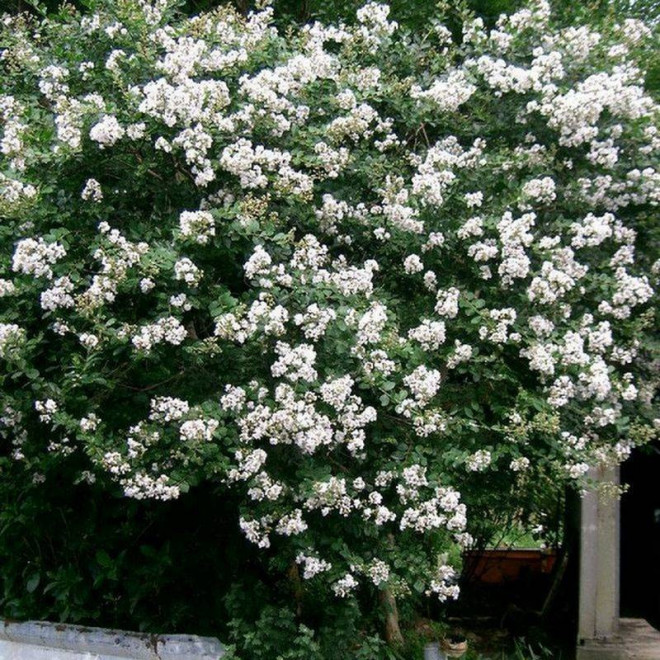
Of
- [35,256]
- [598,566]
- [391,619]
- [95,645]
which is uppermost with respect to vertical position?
[35,256]

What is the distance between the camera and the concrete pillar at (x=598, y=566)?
6.24 m

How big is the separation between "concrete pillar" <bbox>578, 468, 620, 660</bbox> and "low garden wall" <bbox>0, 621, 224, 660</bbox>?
305cm

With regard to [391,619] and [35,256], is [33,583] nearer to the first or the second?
[391,619]

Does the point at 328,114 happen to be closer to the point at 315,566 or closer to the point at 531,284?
the point at 531,284

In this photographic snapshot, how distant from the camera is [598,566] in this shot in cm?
628

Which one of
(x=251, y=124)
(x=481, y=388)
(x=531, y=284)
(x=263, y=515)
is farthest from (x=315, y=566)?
(x=251, y=124)

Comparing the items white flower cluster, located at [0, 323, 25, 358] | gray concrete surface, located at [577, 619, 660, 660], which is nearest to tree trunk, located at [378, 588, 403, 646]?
gray concrete surface, located at [577, 619, 660, 660]

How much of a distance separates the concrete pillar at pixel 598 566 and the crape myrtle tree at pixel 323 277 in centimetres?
164

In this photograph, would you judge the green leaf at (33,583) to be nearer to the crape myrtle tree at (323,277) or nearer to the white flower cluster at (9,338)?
the crape myrtle tree at (323,277)

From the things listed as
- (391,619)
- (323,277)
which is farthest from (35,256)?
(391,619)

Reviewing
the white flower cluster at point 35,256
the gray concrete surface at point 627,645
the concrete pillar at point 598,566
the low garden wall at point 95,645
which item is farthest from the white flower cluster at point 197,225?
the gray concrete surface at point 627,645

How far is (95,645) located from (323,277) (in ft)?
6.54

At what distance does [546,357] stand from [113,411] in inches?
78.0

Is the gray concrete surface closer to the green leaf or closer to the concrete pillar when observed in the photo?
the concrete pillar
